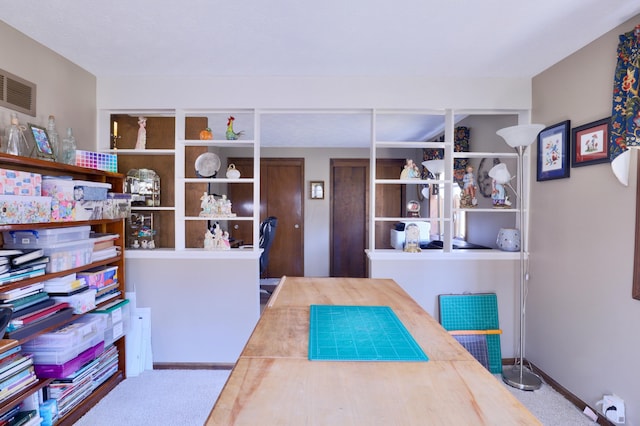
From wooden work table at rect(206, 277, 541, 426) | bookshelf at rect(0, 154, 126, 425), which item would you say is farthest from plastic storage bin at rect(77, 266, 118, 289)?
wooden work table at rect(206, 277, 541, 426)

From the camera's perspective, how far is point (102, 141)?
271 centimetres

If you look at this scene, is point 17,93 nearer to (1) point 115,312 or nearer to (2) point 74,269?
(2) point 74,269

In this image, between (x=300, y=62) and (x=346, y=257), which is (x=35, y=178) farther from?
(x=346, y=257)

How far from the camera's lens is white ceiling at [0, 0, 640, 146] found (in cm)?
170

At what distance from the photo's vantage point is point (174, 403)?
86.8 inches

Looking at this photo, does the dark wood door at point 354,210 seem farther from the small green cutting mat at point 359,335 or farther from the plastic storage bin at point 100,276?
the small green cutting mat at point 359,335

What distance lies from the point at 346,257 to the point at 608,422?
380cm

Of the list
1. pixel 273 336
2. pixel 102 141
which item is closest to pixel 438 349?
pixel 273 336

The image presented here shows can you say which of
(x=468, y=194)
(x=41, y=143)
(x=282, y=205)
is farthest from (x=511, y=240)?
(x=282, y=205)

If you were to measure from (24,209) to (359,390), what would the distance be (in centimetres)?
183

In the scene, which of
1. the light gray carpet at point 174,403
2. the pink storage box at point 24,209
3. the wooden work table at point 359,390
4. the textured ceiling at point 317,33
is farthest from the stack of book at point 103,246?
the wooden work table at point 359,390

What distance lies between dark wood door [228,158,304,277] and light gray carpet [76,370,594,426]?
2.91m

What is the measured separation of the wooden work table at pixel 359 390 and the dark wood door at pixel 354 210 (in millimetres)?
4321

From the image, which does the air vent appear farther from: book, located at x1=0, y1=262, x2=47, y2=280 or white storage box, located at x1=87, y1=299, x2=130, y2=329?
white storage box, located at x1=87, y1=299, x2=130, y2=329
